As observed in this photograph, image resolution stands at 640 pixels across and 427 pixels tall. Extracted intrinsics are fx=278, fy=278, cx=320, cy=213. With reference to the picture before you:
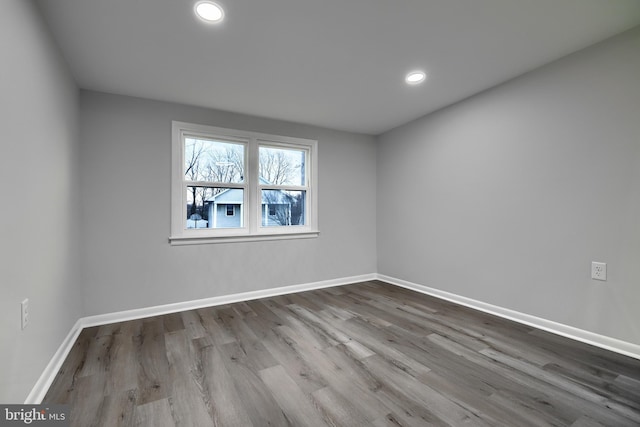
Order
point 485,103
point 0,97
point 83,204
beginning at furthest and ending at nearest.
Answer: point 485,103 → point 83,204 → point 0,97

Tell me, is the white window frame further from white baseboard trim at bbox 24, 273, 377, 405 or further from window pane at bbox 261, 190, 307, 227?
white baseboard trim at bbox 24, 273, 377, 405

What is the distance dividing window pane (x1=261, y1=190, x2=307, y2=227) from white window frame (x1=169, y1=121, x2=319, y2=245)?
0.06 metres

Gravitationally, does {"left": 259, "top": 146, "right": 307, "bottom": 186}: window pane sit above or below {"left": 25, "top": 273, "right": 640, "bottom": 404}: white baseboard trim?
above

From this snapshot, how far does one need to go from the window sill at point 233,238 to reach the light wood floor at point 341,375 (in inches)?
31.8

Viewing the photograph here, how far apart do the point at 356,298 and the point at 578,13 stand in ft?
10.3

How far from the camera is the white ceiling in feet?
5.76

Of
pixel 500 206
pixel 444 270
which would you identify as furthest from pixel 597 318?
pixel 444 270

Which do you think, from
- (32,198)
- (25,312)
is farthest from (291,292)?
(32,198)

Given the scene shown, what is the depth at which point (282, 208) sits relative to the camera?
3.83m

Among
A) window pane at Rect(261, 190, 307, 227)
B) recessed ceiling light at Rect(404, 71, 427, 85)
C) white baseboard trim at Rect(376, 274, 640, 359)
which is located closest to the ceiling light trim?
recessed ceiling light at Rect(404, 71, 427, 85)

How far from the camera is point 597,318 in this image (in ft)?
7.23

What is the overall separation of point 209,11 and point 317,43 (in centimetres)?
76

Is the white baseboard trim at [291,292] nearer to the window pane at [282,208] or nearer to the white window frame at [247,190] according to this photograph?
the white window frame at [247,190]

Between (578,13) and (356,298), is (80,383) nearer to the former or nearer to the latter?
(356,298)
